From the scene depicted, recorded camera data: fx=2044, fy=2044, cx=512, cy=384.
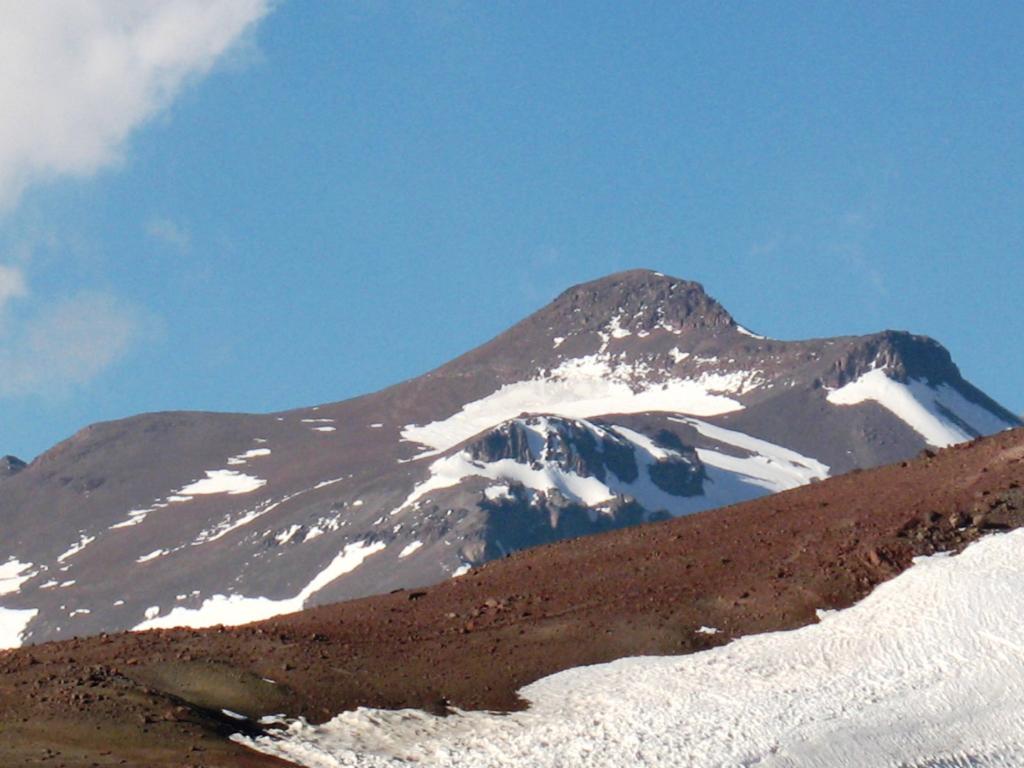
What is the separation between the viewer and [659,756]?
41.2 m

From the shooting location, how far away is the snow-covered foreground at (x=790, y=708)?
135ft

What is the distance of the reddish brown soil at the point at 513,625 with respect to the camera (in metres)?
40.9

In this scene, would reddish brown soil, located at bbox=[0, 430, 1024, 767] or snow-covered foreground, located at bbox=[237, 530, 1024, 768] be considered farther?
snow-covered foreground, located at bbox=[237, 530, 1024, 768]

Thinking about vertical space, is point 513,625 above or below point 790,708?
above

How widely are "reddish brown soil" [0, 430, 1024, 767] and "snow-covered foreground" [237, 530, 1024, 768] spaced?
113cm

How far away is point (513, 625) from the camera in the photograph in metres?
50.0

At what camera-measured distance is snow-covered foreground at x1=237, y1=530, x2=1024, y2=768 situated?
41.2m

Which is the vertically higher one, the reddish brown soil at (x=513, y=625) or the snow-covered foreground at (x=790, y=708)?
the reddish brown soil at (x=513, y=625)

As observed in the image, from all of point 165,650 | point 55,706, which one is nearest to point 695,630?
point 165,650

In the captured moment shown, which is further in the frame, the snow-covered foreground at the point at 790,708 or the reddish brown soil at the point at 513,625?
the snow-covered foreground at the point at 790,708

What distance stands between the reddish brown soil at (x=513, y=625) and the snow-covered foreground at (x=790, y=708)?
44.6 inches

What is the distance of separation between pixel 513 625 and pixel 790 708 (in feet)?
27.5

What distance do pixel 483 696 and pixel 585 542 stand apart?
587 inches

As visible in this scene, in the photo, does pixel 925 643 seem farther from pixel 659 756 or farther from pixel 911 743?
pixel 659 756
